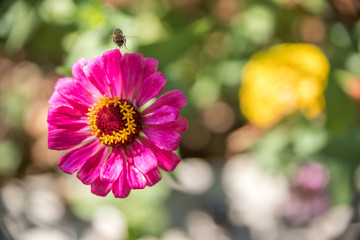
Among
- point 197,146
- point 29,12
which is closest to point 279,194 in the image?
point 197,146

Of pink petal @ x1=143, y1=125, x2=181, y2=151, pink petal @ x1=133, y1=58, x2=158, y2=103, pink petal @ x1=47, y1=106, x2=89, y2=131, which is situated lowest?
pink petal @ x1=143, y1=125, x2=181, y2=151

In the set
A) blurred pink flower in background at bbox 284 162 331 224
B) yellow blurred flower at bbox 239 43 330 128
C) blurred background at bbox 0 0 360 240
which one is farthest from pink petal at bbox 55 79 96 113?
blurred pink flower in background at bbox 284 162 331 224

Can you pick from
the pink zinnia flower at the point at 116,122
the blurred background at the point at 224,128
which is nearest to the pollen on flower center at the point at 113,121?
the pink zinnia flower at the point at 116,122

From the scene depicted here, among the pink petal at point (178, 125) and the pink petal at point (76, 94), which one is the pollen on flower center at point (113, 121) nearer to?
the pink petal at point (76, 94)

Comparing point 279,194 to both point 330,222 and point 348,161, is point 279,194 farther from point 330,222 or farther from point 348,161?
point 348,161

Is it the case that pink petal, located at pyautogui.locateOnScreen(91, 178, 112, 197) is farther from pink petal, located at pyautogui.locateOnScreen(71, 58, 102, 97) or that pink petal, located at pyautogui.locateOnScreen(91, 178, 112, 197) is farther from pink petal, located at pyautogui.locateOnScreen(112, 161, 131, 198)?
pink petal, located at pyautogui.locateOnScreen(71, 58, 102, 97)

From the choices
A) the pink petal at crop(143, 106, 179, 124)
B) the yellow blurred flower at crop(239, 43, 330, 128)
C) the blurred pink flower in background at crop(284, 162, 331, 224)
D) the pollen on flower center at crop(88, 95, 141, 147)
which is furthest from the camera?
the blurred pink flower in background at crop(284, 162, 331, 224)
